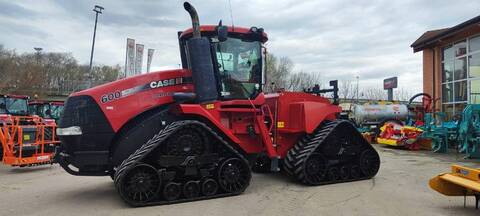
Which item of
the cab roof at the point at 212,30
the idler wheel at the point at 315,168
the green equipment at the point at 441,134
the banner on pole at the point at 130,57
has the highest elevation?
the banner on pole at the point at 130,57

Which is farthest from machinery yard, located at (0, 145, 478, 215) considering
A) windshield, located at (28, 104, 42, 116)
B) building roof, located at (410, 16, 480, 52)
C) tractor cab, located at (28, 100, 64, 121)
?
windshield, located at (28, 104, 42, 116)

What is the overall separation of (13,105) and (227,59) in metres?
12.1

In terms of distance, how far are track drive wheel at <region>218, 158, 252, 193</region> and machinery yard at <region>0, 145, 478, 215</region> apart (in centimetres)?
17

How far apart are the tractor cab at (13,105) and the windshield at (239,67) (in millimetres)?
11806

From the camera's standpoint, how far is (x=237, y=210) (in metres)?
6.24

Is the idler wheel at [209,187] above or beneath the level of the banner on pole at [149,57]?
beneath

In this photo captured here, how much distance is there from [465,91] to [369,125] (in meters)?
4.86

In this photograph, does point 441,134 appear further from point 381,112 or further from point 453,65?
point 381,112

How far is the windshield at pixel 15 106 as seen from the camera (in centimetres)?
1606

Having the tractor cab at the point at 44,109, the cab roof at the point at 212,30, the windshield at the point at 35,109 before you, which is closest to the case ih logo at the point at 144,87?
the cab roof at the point at 212,30

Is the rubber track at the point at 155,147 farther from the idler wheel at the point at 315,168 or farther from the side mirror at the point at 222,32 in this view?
the idler wheel at the point at 315,168

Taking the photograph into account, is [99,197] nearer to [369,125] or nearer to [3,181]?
[3,181]

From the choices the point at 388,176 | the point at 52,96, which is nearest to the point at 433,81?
the point at 388,176

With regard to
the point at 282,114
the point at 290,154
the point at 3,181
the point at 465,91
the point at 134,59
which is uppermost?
the point at 134,59
